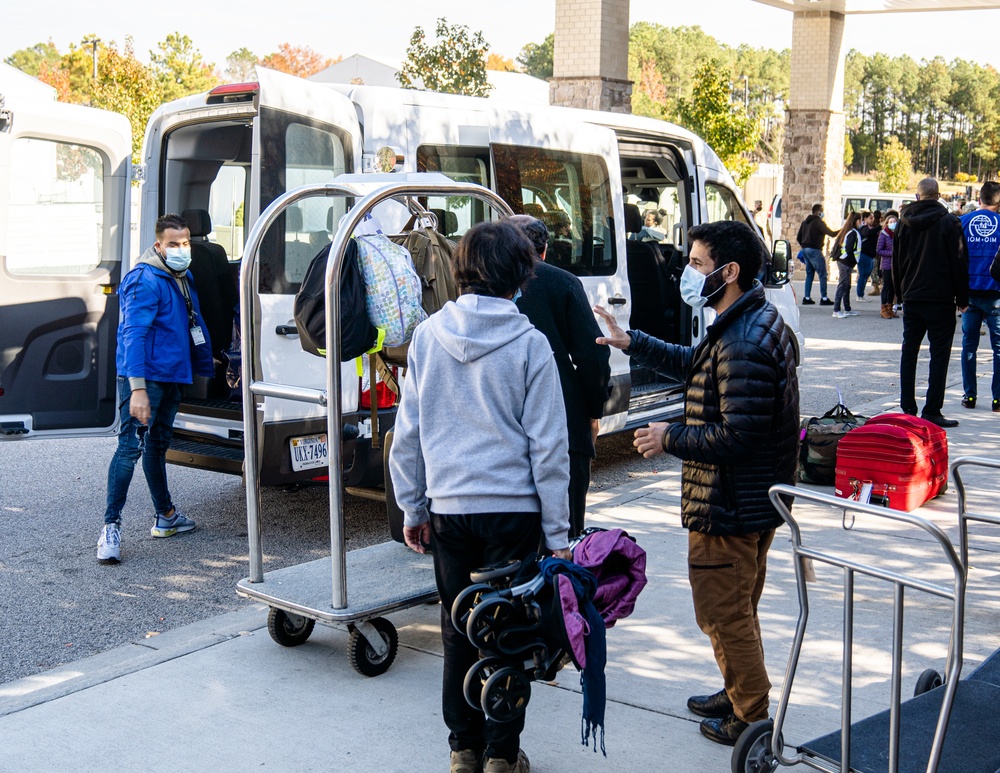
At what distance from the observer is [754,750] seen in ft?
10.7

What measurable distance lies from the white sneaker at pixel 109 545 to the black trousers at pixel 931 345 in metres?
6.38

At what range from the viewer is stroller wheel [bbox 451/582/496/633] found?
3086 mm

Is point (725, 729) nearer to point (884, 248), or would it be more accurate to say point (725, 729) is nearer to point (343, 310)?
point (343, 310)

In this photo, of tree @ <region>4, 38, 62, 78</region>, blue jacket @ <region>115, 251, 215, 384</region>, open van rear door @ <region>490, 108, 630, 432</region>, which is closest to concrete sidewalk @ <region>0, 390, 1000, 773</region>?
blue jacket @ <region>115, 251, 215, 384</region>

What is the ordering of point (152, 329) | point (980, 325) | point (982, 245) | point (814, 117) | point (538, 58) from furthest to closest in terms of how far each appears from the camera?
point (538, 58) → point (814, 117) → point (980, 325) → point (982, 245) → point (152, 329)

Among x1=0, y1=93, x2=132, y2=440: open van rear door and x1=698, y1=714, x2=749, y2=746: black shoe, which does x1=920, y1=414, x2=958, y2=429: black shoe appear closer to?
x1=698, y1=714, x2=749, y2=746: black shoe

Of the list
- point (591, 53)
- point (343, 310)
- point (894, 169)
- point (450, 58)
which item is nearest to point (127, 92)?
point (450, 58)

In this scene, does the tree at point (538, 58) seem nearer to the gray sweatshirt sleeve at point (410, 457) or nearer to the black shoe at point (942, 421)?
the black shoe at point (942, 421)

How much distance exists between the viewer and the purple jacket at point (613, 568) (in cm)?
328

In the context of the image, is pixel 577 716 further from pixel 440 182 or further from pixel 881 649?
pixel 440 182

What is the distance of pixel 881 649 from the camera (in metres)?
4.48

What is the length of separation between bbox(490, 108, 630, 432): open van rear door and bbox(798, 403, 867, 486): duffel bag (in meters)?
1.24

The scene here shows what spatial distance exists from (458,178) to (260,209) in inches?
54.6

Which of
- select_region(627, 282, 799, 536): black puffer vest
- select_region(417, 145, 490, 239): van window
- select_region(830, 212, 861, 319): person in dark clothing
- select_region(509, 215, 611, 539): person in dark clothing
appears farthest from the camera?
select_region(830, 212, 861, 319): person in dark clothing
